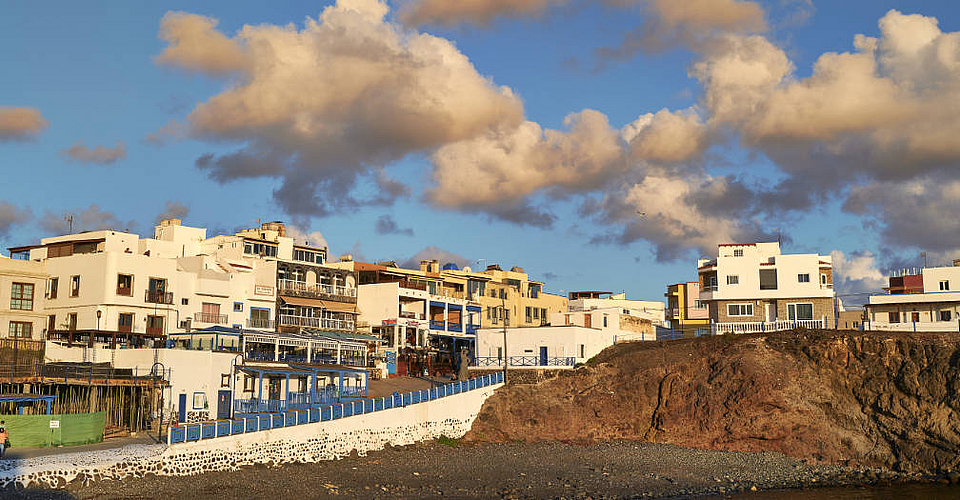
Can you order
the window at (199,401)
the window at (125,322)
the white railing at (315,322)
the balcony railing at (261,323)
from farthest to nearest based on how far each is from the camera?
the white railing at (315,322) < the balcony railing at (261,323) < the window at (125,322) < the window at (199,401)

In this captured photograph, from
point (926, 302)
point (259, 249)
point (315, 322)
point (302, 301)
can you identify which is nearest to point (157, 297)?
point (302, 301)

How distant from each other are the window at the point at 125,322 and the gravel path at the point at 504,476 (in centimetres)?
2311

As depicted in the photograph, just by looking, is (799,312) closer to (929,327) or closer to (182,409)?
(929,327)

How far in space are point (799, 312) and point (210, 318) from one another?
48.1 m

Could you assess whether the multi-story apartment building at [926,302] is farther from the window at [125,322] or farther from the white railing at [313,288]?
the window at [125,322]

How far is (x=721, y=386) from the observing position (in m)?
63.3

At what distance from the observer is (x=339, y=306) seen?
81.8 m

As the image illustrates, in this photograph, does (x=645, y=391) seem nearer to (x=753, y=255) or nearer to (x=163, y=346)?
(x=753, y=255)

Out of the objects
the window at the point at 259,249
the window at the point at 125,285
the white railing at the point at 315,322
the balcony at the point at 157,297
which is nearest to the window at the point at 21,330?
the window at the point at 125,285

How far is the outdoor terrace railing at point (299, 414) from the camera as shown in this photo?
46.1 meters

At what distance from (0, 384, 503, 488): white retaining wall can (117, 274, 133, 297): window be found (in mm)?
23120

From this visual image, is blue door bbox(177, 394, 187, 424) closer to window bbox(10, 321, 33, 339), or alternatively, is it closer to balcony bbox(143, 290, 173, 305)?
balcony bbox(143, 290, 173, 305)

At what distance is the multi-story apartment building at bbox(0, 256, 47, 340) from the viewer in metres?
67.0

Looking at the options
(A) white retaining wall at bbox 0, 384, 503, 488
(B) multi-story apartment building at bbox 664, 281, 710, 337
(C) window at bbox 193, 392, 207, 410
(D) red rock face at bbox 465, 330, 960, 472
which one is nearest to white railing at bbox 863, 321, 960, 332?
(D) red rock face at bbox 465, 330, 960, 472
